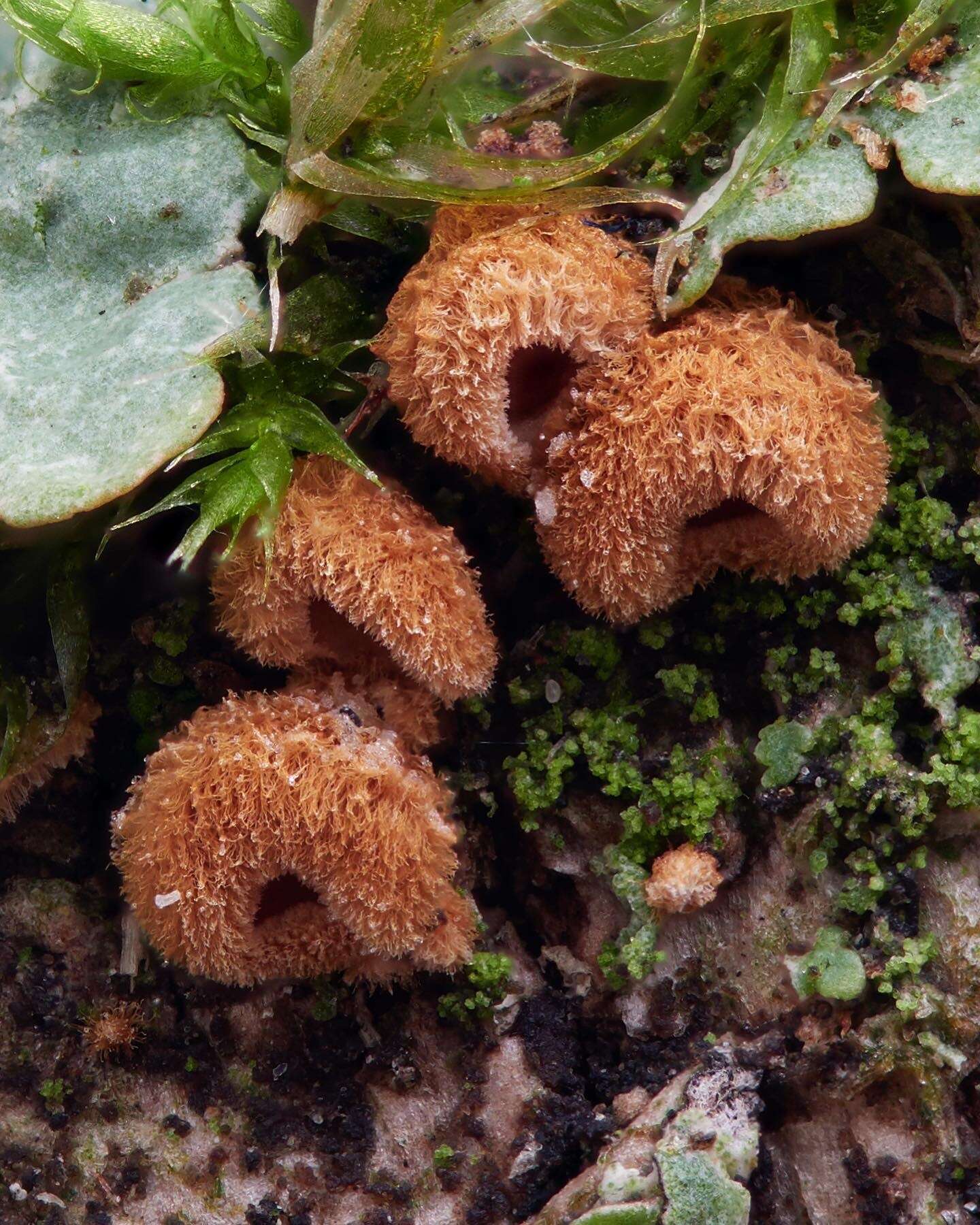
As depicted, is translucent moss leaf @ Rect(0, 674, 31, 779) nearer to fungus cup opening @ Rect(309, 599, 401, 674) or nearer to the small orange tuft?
the small orange tuft

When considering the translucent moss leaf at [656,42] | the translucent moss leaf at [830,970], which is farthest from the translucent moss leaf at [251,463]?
the translucent moss leaf at [830,970]

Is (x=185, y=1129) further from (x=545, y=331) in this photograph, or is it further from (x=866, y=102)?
(x=866, y=102)

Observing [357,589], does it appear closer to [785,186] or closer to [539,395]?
[539,395]

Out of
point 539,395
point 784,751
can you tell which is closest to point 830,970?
point 784,751

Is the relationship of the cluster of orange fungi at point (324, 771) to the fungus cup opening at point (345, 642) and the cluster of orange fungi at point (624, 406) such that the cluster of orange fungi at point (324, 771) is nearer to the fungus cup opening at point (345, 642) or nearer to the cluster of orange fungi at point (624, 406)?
the fungus cup opening at point (345, 642)

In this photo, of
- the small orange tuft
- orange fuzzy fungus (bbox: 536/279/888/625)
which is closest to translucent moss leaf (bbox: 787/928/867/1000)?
orange fuzzy fungus (bbox: 536/279/888/625)

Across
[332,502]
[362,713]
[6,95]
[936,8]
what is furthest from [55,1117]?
[936,8]
